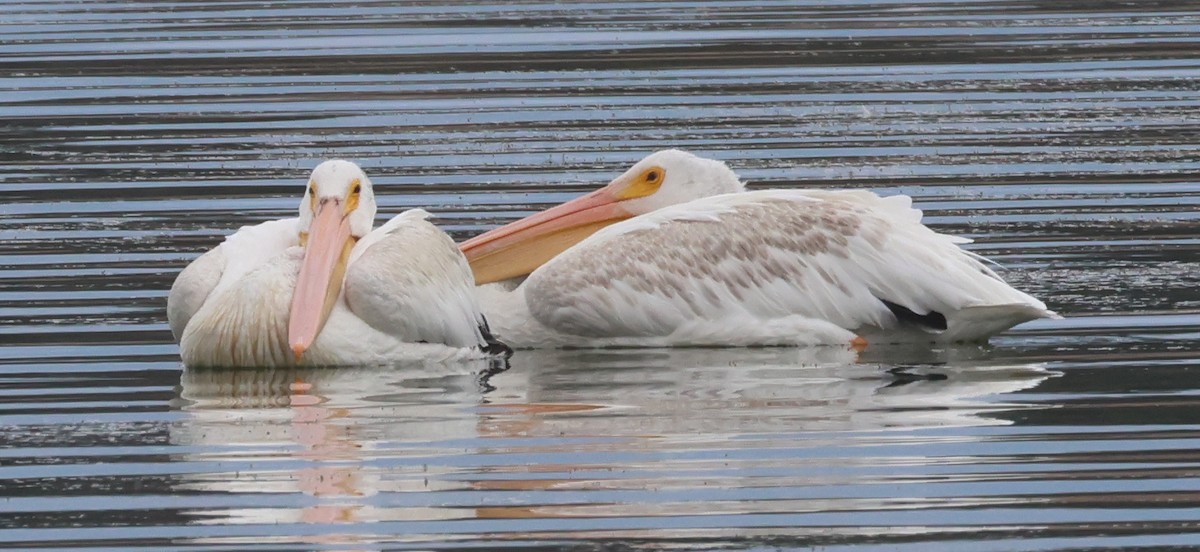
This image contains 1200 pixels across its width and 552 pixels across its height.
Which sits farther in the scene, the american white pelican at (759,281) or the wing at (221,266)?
the american white pelican at (759,281)

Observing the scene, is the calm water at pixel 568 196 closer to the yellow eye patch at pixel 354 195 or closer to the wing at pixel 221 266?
the wing at pixel 221 266

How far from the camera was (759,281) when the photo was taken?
8586 millimetres

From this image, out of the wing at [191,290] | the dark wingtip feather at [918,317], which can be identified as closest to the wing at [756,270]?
the dark wingtip feather at [918,317]

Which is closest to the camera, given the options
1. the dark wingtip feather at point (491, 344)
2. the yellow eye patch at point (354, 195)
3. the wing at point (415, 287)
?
the wing at point (415, 287)

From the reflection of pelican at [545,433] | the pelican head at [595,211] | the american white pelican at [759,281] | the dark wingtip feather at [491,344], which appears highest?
the pelican head at [595,211]

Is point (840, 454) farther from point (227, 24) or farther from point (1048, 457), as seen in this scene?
point (227, 24)

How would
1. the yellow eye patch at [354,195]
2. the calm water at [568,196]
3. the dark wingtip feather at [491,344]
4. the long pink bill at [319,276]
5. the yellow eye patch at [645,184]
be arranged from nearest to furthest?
the calm water at [568,196] < the long pink bill at [319,276] < the dark wingtip feather at [491,344] < the yellow eye patch at [354,195] < the yellow eye patch at [645,184]

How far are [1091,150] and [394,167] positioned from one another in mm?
3133

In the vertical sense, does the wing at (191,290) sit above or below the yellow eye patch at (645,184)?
below

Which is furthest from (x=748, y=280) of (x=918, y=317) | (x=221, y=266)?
(x=221, y=266)

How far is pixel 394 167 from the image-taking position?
1182cm

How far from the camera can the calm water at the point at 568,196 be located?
5.75 meters

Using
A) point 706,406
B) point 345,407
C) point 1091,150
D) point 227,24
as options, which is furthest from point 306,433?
point 227,24

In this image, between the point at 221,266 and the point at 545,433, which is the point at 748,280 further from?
the point at 545,433
